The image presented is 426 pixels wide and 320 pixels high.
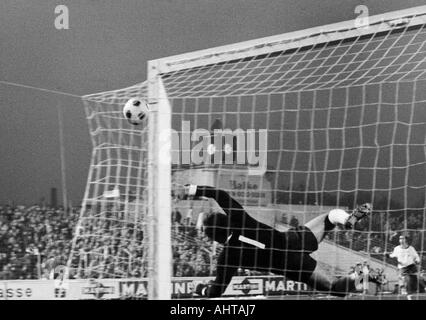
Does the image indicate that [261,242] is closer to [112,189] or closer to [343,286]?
[112,189]

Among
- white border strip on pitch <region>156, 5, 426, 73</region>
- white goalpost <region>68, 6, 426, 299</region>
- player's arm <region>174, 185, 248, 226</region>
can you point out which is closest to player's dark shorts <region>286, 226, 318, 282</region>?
white goalpost <region>68, 6, 426, 299</region>

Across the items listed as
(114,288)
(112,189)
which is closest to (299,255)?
(114,288)

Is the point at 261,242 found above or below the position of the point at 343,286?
above

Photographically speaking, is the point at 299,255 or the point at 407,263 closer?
the point at 299,255

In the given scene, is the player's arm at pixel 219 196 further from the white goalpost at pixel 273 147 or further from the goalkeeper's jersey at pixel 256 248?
the white goalpost at pixel 273 147

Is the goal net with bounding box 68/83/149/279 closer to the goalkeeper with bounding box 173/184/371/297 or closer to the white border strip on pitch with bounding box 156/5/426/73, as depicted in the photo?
the goalkeeper with bounding box 173/184/371/297

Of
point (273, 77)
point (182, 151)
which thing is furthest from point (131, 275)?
point (273, 77)
